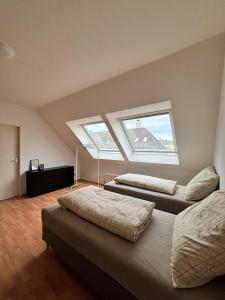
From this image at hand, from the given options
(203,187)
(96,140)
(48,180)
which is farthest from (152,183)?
(48,180)

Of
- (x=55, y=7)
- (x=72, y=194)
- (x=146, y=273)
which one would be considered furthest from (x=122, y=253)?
(x=55, y=7)

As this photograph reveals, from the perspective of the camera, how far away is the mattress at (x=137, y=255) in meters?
0.88

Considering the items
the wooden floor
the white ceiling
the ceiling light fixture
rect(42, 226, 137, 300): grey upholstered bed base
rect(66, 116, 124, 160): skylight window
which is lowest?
the wooden floor

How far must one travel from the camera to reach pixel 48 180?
4234 millimetres

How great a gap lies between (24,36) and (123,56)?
1088 mm

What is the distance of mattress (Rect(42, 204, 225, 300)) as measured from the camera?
0.88 meters

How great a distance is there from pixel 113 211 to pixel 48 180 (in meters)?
3.24

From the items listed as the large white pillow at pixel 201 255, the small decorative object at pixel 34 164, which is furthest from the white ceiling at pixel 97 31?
the small decorative object at pixel 34 164

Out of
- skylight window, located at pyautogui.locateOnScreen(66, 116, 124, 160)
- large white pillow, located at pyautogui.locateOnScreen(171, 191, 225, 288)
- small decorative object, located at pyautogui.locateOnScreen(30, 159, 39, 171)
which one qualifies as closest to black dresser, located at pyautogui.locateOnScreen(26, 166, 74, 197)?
small decorative object, located at pyautogui.locateOnScreen(30, 159, 39, 171)

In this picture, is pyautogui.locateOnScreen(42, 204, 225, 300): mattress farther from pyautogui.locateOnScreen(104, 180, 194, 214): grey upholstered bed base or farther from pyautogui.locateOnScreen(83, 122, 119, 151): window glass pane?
pyautogui.locateOnScreen(83, 122, 119, 151): window glass pane

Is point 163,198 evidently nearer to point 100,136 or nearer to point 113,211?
point 113,211

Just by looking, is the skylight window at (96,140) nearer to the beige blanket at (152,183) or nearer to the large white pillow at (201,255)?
the beige blanket at (152,183)

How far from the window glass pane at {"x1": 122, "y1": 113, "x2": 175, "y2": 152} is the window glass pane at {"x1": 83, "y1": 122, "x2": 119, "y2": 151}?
692 millimetres

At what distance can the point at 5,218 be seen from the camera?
2.83m
